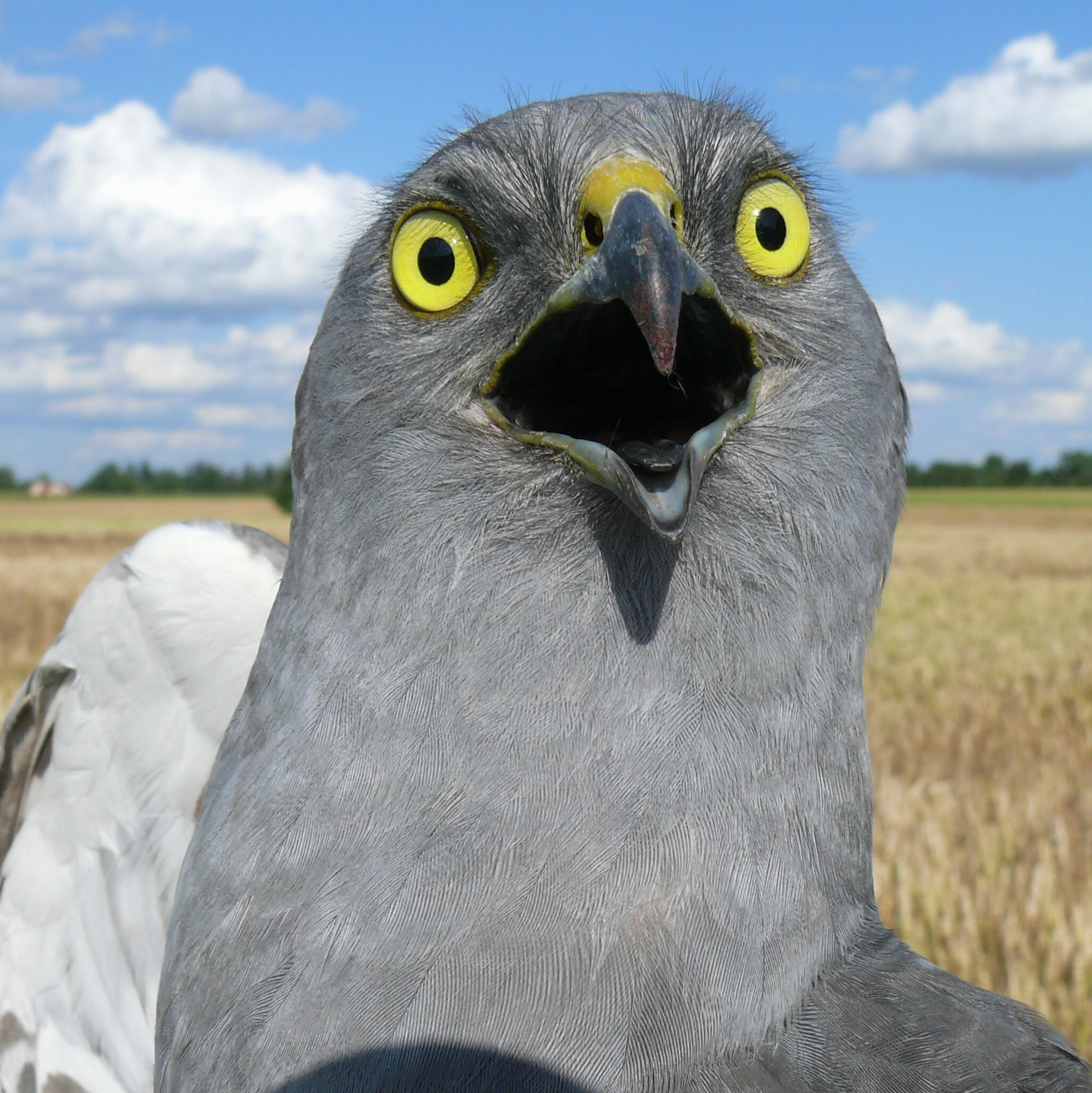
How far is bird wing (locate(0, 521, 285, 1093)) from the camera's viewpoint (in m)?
3.77

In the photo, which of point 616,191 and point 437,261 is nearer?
point 616,191

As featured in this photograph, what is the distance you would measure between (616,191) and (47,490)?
105 metres

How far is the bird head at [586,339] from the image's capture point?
216 cm

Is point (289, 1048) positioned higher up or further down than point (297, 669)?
further down

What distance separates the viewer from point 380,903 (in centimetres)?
202

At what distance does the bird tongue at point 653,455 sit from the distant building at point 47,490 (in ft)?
333

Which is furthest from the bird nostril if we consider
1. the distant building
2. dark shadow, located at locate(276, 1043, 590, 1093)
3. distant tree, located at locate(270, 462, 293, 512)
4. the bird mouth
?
the distant building

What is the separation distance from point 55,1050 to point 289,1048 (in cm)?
248

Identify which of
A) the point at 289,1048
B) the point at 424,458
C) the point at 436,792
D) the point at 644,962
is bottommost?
the point at 289,1048

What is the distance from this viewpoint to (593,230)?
2.13 m

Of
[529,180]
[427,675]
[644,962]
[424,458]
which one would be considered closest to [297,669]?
[427,675]

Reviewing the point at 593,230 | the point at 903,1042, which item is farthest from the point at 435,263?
the point at 903,1042

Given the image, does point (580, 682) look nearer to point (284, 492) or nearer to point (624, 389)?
point (624, 389)

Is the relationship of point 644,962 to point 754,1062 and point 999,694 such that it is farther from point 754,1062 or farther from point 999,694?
point 999,694
